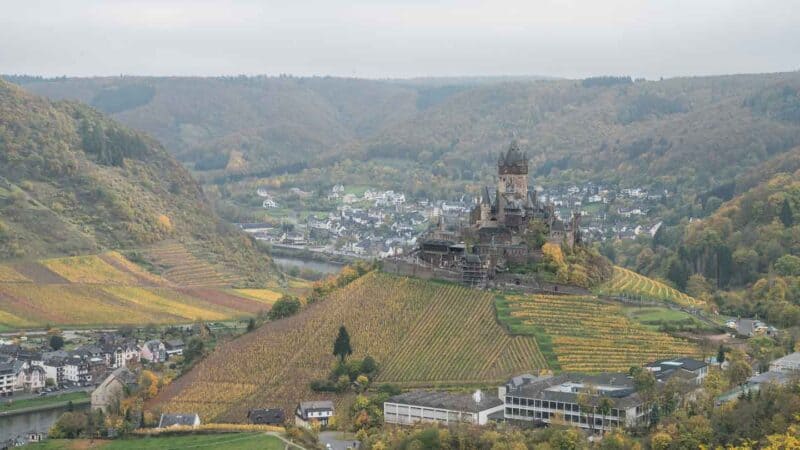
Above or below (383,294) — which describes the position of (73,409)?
below

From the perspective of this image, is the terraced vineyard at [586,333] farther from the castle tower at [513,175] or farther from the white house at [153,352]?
the white house at [153,352]

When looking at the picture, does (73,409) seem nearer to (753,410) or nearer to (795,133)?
(753,410)

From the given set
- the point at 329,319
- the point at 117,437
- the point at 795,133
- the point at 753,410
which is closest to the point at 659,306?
the point at 329,319

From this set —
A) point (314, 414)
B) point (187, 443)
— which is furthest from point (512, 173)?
point (187, 443)

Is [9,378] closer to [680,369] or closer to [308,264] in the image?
[680,369]

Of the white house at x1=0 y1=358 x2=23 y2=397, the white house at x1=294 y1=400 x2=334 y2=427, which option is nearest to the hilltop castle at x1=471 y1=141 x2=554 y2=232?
the white house at x1=294 y1=400 x2=334 y2=427

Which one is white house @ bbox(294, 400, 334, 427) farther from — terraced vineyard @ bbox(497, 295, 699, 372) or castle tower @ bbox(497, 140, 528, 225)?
castle tower @ bbox(497, 140, 528, 225)
